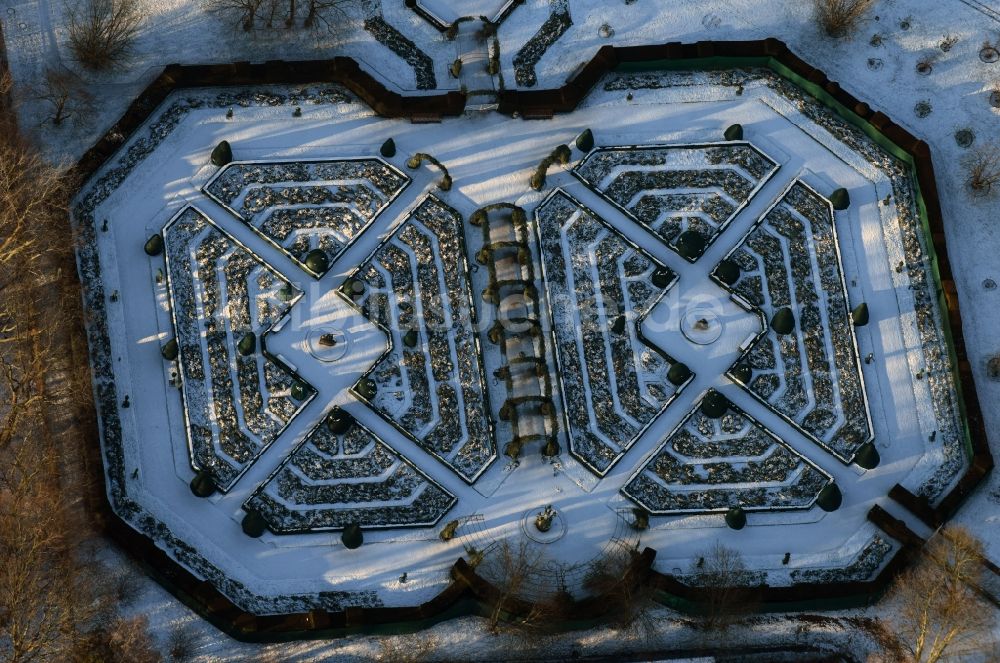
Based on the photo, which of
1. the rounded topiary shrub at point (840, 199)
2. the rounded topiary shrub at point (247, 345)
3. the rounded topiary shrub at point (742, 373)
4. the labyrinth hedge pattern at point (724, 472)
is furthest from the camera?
the rounded topiary shrub at point (840, 199)

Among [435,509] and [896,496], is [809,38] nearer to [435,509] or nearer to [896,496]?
[896,496]

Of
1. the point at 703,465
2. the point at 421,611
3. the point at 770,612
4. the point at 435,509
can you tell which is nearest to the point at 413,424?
the point at 435,509

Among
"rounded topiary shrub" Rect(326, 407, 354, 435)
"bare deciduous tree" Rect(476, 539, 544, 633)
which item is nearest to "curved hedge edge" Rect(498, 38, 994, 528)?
"rounded topiary shrub" Rect(326, 407, 354, 435)

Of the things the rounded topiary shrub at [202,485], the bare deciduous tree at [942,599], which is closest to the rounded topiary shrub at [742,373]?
the bare deciduous tree at [942,599]

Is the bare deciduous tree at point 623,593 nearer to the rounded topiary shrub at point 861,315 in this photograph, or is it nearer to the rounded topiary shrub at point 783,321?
the rounded topiary shrub at point 783,321

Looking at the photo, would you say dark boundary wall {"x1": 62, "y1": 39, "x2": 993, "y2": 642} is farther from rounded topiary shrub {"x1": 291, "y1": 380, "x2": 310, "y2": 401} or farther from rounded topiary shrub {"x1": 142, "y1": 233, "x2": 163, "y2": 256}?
rounded topiary shrub {"x1": 291, "y1": 380, "x2": 310, "y2": 401}

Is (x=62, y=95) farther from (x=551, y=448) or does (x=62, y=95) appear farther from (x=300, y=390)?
(x=551, y=448)
